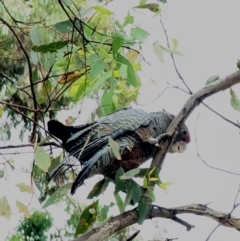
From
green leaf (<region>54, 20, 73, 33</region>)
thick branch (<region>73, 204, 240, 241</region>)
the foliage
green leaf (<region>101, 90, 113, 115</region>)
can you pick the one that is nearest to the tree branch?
thick branch (<region>73, 204, 240, 241</region>)

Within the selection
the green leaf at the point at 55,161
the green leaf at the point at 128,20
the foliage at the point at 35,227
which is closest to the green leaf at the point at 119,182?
the green leaf at the point at 55,161

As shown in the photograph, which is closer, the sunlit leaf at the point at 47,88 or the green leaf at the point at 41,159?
the green leaf at the point at 41,159

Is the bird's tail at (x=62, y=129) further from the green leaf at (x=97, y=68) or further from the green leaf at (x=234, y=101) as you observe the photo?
the green leaf at (x=234, y=101)

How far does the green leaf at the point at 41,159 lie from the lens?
808mm

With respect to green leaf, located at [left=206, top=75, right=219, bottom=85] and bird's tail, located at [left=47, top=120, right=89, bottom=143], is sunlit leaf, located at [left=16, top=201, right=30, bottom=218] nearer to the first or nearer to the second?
bird's tail, located at [left=47, top=120, right=89, bottom=143]

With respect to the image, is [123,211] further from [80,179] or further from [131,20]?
[131,20]

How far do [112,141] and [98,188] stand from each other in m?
0.11

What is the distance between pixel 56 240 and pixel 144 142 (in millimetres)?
1297

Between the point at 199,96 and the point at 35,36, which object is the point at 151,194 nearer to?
the point at 199,96

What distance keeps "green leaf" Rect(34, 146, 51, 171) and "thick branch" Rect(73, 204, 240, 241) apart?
106 millimetres

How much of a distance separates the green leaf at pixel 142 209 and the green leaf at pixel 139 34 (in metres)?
0.22

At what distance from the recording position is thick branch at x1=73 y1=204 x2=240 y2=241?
80 cm

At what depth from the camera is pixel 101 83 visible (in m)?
0.89

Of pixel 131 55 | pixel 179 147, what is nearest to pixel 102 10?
pixel 131 55
